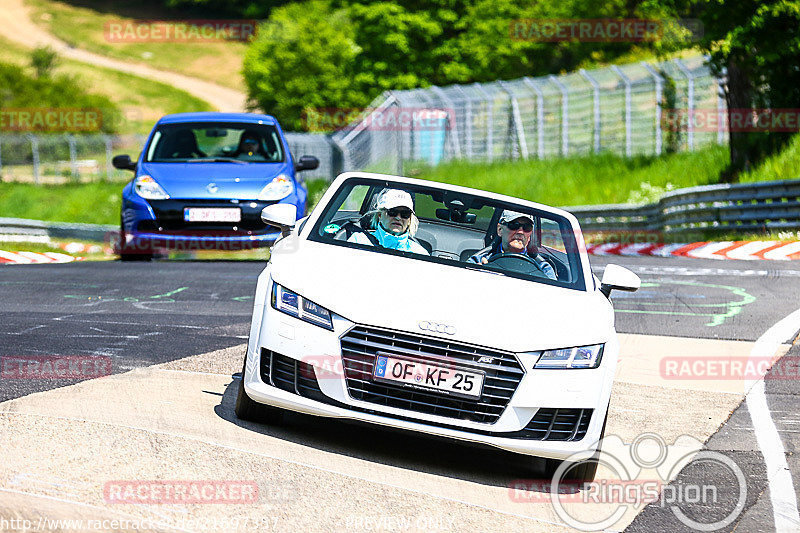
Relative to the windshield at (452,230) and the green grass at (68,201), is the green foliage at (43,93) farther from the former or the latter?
the windshield at (452,230)

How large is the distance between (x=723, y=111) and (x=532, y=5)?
4820 cm

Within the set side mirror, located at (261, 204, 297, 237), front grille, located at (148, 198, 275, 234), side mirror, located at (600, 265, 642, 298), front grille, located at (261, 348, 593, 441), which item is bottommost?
front grille, located at (148, 198, 275, 234)

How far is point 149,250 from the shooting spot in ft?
48.2

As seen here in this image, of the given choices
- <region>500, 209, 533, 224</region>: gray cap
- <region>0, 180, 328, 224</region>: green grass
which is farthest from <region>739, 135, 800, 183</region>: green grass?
<region>0, 180, 328, 224</region>: green grass

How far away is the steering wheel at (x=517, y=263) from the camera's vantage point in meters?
7.01

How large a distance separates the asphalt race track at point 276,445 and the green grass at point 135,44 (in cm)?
10906

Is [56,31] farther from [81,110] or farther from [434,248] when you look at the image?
[434,248]

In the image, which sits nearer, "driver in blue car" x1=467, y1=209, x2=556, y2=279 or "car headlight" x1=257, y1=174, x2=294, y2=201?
"driver in blue car" x1=467, y1=209, x2=556, y2=279

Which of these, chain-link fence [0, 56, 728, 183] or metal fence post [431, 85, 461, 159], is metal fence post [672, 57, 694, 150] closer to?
chain-link fence [0, 56, 728, 183]

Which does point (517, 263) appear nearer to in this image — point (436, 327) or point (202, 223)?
point (436, 327)

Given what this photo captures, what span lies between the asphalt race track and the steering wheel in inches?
40.7

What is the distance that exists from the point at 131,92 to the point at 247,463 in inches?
4133

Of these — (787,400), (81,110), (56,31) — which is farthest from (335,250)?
(56,31)

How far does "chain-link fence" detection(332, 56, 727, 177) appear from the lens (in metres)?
29.3
